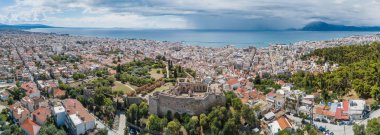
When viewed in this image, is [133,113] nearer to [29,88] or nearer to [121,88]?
[121,88]

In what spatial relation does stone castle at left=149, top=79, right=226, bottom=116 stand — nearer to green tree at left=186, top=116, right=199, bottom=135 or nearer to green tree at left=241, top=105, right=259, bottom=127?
green tree at left=186, top=116, right=199, bottom=135

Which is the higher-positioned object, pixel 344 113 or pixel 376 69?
pixel 376 69

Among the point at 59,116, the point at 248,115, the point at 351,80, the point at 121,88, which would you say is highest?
the point at 351,80

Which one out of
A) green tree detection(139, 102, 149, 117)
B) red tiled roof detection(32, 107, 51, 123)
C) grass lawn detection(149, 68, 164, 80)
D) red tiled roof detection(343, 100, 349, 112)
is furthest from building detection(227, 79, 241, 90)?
red tiled roof detection(32, 107, 51, 123)

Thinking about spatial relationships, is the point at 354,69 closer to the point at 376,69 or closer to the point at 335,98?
the point at 376,69

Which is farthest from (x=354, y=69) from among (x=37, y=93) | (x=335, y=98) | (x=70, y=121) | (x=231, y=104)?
(x=37, y=93)

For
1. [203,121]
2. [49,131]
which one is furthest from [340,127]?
[49,131]
